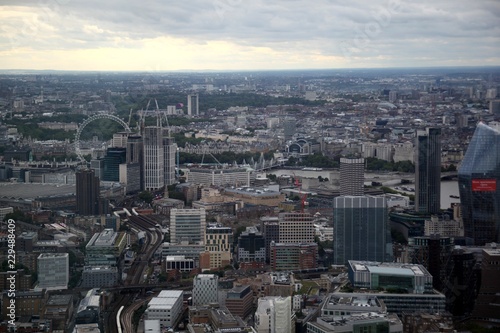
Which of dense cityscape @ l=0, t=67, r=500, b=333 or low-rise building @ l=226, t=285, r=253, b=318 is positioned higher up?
dense cityscape @ l=0, t=67, r=500, b=333

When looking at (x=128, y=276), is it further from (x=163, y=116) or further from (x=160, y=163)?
(x=163, y=116)

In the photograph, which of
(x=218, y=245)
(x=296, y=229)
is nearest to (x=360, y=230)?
(x=296, y=229)

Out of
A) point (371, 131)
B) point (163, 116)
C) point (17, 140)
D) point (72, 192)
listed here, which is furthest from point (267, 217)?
point (163, 116)

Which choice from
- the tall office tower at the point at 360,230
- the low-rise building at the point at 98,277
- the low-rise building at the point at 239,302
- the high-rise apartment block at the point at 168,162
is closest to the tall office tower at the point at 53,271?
the low-rise building at the point at 98,277

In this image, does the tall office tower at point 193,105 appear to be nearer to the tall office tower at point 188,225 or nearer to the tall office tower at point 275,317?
the tall office tower at point 188,225

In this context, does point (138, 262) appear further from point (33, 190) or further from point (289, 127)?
point (289, 127)

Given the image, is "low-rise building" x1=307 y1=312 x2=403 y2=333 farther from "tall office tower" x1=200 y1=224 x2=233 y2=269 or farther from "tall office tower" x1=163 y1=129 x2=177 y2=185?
"tall office tower" x1=163 y1=129 x2=177 y2=185

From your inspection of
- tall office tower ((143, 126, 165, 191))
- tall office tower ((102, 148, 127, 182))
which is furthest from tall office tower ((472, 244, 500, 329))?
tall office tower ((143, 126, 165, 191))
